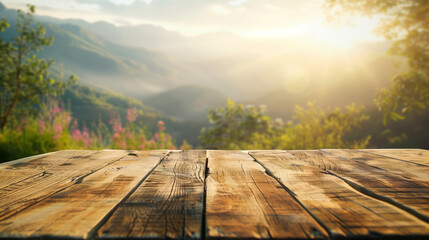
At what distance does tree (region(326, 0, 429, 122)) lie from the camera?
15.9 feet

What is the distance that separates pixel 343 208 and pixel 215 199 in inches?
14.8

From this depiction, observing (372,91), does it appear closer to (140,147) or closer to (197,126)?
(140,147)

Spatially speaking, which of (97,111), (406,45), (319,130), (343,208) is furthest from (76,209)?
(97,111)

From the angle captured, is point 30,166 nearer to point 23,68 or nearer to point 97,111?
point 23,68

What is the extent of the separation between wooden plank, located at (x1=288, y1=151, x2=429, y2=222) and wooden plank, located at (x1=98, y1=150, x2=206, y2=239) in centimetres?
60

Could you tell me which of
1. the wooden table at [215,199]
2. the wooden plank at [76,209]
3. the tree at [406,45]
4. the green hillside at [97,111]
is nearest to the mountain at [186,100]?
the green hillside at [97,111]

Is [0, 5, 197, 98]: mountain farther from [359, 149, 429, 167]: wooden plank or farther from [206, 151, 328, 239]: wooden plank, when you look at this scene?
[206, 151, 328, 239]: wooden plank

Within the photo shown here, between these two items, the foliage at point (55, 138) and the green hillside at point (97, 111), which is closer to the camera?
the foliage at point (55, 138)

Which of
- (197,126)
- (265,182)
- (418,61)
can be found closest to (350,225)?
(265,182)

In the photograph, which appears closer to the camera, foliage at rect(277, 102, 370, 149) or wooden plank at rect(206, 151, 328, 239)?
wooden plank at rect(206, 151, 328, 239)

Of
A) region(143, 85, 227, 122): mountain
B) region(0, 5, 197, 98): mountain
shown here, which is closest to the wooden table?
region(143, 85, 227, 122): mountain

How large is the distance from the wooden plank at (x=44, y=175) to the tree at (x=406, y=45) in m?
5.06

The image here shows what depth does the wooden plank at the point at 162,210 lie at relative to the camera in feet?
2.10

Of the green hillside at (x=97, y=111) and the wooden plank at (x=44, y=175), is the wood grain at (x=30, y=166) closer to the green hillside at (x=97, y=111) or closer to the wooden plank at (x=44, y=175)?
the wooden plank at (x=44, y=175)
